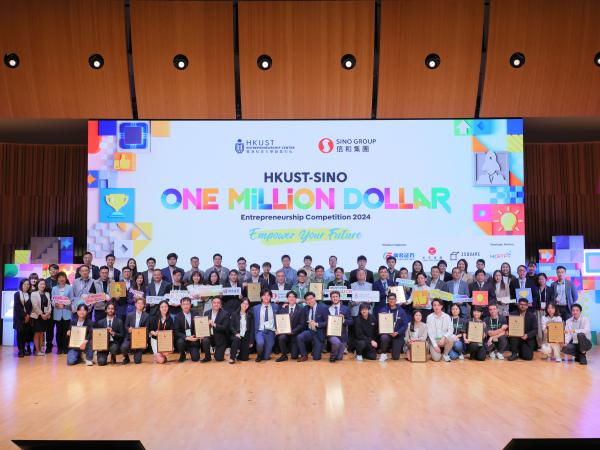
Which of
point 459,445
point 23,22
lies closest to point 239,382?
point 459,445

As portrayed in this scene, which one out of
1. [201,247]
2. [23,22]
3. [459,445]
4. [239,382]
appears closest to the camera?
[459,445]

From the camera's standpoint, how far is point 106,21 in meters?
10.7

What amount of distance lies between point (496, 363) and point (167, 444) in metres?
5.98

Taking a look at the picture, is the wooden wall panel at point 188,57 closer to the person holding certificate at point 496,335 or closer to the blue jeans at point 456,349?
the blue jeans at point 456,349

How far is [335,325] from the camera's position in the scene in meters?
9.73

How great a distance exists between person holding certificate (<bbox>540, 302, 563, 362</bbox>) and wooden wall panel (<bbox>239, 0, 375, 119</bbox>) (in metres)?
4.60

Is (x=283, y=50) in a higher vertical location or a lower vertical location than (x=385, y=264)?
higher

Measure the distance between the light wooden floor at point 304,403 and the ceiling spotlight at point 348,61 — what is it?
514cm

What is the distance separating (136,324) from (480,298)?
5.47 metres

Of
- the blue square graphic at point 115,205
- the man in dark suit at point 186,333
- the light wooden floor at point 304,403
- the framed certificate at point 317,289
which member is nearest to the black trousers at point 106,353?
the light wooden floor at point 304,403

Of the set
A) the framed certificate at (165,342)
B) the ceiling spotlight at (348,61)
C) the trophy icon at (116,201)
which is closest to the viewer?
the framed certificate at (165,342)

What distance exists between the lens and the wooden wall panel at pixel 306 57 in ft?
35.1

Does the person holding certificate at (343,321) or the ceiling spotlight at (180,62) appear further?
the ceiling spotlight at (180,62)

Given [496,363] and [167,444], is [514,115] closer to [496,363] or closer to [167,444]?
[496,363]
